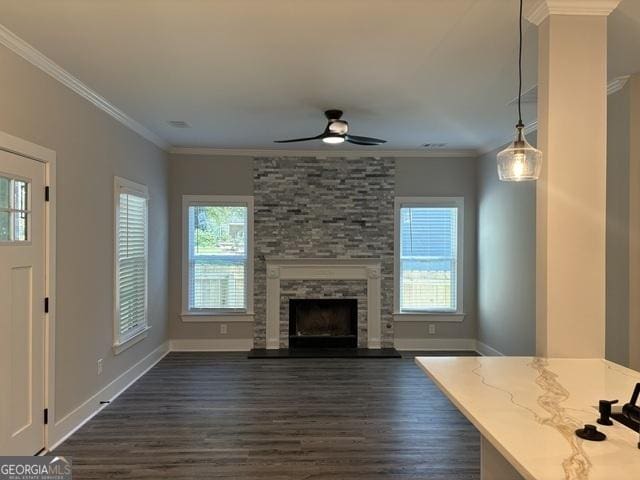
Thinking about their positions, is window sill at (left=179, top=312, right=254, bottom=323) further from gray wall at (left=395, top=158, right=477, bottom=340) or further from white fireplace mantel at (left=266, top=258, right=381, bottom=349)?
gray wall at (left=395, top=158, right=477, bottom=340)

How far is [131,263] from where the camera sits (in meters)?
4.80

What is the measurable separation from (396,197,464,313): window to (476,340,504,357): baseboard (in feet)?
1.72

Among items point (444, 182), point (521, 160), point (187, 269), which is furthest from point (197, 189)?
point (521, 160)

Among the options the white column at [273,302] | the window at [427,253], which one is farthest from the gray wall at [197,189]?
the window at [427,253]

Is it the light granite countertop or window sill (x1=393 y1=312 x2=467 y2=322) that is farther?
window sill (x1=393 y1=312 x2=467 y2=322)

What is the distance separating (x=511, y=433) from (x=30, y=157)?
3167 mm

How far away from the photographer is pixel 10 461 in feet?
9.02

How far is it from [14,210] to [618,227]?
423 centimetres

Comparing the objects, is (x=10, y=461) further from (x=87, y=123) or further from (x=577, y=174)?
(x=577, y=174)

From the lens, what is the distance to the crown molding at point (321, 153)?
6246 millimetres

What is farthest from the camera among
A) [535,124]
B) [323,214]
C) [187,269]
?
[323,214]

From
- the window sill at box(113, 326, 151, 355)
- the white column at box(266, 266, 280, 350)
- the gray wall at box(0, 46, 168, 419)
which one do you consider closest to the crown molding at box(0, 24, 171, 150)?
the gray wall at box(0, 46, 168, 419)

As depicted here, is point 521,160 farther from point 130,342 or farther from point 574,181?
point 130,342

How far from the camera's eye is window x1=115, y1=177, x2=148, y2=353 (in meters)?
4.42
